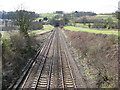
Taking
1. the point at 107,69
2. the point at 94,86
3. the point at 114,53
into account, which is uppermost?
the point at 114,53

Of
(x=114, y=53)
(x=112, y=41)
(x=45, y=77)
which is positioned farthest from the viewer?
(x=112, y=41)

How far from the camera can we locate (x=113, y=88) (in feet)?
35.2

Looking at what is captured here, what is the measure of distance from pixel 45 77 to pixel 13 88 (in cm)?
316

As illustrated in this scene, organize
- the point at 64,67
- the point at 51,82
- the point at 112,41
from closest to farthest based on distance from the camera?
the point at 51,82 → the point at 64,67 → the point at 112,41

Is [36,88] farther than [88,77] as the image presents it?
No

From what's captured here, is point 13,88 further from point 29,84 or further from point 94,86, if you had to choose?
point 94,86

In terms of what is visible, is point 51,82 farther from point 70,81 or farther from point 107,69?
point 107,69

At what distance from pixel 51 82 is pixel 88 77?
3.40 m

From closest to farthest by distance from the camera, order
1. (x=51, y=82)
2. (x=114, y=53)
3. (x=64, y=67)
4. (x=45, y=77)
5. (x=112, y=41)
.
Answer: (x=51, y=82), (x=45, y=77), (x=114, y=53), (x=64, y=67), (x=112, y=41)

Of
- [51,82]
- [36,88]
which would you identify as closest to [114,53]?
[51,82]

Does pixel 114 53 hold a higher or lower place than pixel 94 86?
higher

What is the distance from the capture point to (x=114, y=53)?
15.7 meters

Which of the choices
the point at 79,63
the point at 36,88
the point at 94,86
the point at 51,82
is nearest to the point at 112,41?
the point at 79,63

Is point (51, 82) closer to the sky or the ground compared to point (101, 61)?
closer to the ground
